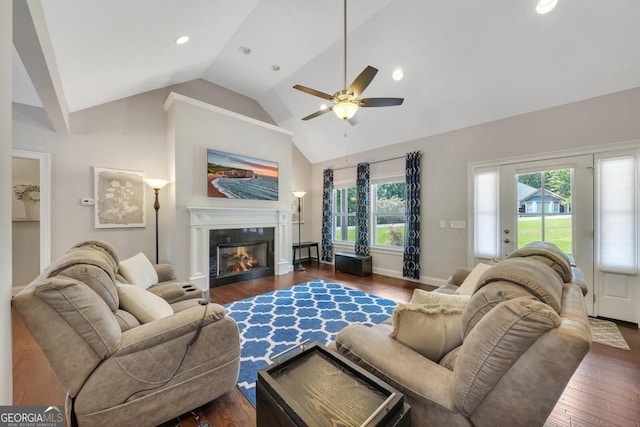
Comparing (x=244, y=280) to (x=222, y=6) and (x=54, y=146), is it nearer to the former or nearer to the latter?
(x=54, y=146)

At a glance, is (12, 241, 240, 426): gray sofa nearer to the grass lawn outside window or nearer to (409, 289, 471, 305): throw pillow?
(409, 289, 471, 305): throw pillow

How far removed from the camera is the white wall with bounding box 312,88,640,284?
2870 mm

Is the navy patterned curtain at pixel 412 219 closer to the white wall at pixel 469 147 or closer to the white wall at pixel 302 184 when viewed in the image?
the white wall at pixel 469 147

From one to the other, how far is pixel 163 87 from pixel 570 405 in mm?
6203

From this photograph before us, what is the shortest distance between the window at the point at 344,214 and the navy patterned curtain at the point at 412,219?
150cm

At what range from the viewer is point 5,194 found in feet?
3.46

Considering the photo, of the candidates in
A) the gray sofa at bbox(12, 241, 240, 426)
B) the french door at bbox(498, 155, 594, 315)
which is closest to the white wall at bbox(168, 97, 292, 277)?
the gray sofa at bbox(12, 241, 240, 426)

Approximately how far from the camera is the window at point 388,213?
5000 millimetres

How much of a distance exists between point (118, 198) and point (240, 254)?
2104mm

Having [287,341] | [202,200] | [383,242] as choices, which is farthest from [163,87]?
[383,242]

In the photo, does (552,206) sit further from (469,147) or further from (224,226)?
(224,226)

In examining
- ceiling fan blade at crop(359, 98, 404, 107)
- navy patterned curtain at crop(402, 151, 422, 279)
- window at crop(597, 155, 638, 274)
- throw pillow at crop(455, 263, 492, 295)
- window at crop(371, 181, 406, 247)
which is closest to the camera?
throw pillow at crop(455, 263, 492, 295)

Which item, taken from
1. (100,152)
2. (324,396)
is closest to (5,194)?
(324,396)

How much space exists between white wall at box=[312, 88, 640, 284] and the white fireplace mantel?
202 centimetres
